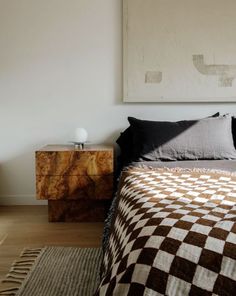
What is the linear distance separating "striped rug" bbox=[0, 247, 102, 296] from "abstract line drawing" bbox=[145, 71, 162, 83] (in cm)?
159

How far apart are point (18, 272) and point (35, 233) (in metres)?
0.58

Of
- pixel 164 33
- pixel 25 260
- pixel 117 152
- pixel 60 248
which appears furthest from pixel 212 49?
pixel 25 260

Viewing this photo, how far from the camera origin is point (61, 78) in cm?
296

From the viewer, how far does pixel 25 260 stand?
1925mm

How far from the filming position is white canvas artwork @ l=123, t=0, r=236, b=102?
2865mm

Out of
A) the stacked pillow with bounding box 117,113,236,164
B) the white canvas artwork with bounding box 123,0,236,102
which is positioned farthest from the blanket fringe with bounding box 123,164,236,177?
the white canvas artwork with bounding box 123,0,236,102

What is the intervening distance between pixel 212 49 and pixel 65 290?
2.32m

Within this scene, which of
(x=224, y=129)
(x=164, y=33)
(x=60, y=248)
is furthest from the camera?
(x=164, y=33)

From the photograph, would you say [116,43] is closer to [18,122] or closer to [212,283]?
[18,122]

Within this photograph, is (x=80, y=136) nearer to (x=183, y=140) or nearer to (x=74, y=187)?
(x=74, y=187)

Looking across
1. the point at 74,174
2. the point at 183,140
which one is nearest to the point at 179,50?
the point at 183,140

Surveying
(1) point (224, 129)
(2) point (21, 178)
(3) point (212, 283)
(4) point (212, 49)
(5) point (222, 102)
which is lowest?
(2) point (21, 178)

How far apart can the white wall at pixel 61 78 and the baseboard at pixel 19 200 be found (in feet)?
0.99

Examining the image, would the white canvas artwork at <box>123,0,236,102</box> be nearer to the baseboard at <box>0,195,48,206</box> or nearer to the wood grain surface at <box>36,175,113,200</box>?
the wood grain surface at <box>36,175,113,200</box>
